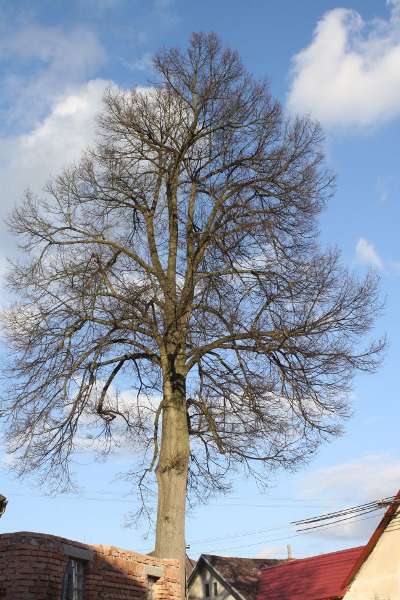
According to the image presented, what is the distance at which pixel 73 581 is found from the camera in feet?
44.9

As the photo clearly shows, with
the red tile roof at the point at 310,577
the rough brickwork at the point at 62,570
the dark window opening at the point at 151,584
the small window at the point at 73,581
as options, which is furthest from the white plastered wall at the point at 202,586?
the small window at the point at 73,581

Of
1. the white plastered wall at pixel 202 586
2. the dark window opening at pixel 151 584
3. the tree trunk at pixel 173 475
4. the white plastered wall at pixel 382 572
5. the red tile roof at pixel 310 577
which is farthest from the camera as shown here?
the white plastered wall at pixel 202 586

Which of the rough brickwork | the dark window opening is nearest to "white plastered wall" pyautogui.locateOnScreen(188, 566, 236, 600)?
the dark window opening

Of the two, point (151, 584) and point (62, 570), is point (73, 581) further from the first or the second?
point (151, 584)

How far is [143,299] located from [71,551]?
20.3 feet

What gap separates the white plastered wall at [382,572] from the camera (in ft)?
82.3

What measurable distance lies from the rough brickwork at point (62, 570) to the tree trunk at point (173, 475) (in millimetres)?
572

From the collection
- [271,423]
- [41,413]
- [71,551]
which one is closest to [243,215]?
[271,423]

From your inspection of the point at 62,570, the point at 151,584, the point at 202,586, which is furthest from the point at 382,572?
the point at 202,586

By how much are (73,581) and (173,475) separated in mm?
3536

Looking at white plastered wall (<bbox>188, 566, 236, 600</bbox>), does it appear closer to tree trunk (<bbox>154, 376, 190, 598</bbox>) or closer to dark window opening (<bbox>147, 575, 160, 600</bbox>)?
tree trunk (<bbox>154, 376, 190, 598</bbox>)

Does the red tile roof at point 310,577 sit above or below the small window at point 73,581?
above

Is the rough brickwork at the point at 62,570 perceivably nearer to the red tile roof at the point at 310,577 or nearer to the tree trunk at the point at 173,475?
the tree trunk at the point at 173,475

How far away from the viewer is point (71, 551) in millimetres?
13453
